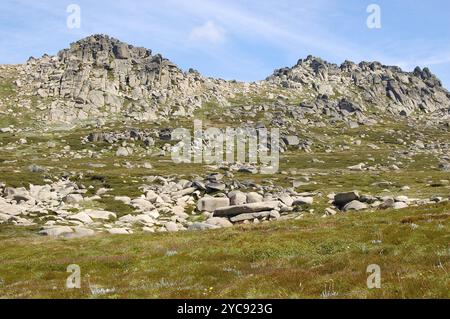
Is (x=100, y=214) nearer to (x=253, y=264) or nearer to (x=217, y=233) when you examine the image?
(x=217, y=233)

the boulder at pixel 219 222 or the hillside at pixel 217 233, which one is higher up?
the hillside at pixel 217 233

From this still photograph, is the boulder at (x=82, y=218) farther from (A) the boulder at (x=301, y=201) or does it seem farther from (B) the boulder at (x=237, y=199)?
(A) the boulder at (x=301, y=201)

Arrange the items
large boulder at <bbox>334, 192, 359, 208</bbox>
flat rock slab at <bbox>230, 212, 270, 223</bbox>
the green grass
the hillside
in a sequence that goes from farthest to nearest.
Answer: large boulder at <bbox>334, 192, 359, 208</bbox>
flat rock slab at <bbox>230, 212, 270, 223</bbox>
the hillside
the green grass

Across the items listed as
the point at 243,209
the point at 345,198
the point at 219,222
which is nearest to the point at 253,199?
the point at 243,209

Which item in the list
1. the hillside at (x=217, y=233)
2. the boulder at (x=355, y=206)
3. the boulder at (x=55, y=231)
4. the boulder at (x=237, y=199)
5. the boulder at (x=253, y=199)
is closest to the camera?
the hillside at (x=217, y=233)

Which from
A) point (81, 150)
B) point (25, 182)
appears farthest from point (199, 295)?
point (81, 150)

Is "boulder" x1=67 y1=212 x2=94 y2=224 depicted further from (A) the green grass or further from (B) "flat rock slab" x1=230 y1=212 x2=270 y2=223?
(B) "flat rock slab" x1=230 y1=212 x2=270 y2=223

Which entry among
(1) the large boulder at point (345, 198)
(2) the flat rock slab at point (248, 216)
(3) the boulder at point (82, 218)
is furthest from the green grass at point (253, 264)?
(1) the large boulder at point (345, 198)

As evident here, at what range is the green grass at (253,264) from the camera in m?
16.0

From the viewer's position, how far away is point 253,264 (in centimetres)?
2459

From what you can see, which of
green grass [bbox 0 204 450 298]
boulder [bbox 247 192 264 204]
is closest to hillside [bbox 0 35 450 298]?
green grass [bbox 0 204 450 298]

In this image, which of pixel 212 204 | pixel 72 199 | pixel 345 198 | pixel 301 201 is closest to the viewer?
pixel 345 198

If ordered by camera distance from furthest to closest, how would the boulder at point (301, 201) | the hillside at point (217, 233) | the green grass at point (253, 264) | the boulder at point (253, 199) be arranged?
the boulder at point (253, 199)
the boulder at point (301, 201)
the hillside at point (217, 233)
the green grass at point (253, 264)

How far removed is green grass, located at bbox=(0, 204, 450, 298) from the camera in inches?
630
